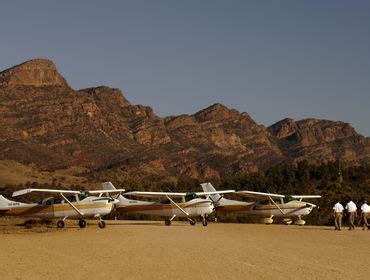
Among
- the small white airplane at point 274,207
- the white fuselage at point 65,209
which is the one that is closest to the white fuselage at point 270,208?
the small white airplane at point 274,207

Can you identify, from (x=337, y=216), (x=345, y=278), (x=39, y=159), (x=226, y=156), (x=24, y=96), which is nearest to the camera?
(x=345, y=278)

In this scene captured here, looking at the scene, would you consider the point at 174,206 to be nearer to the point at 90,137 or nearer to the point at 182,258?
the point at 182,258

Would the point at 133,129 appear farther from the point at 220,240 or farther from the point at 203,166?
the point at 220,240

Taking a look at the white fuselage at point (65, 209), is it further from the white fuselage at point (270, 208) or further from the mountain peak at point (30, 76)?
the mountain peak at point (30, 76)

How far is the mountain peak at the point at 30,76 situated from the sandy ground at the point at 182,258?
158 meters

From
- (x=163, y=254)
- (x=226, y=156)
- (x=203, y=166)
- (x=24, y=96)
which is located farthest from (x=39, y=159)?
(x=163, y=254)

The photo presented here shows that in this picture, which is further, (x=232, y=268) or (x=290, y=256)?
(x=290, y=256)

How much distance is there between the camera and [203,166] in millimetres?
168875

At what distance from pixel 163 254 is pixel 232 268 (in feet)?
11.6

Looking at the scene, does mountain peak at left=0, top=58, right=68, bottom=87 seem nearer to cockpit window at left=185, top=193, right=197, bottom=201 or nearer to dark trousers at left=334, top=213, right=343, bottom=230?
cockpit window at left=185, top=193, right=197, bottom=201

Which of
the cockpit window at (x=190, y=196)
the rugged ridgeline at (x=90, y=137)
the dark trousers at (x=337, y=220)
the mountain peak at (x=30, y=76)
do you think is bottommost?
the dark trousers at (x=337, y=220)

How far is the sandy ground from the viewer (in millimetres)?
15148

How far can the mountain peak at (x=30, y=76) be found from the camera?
178m

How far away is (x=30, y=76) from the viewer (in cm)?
18512
